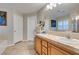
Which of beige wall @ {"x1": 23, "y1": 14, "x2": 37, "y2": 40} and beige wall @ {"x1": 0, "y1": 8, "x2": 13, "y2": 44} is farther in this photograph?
beige wall @ {"x1": 23, "y1": 14, "x2": 37, "y2": 40}

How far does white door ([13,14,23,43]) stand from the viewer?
2100 mm

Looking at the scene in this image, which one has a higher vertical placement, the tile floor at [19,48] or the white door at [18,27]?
the white door at [18,27]

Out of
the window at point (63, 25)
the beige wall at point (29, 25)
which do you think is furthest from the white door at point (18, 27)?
the window at point (63, 25)

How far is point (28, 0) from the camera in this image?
1.47m

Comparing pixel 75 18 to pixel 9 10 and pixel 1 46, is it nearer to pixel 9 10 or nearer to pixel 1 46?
pixel 9 10

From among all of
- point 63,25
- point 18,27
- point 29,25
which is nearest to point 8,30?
point 18,27

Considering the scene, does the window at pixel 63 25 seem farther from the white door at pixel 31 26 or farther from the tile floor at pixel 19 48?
the tile floor at pixel 19 48

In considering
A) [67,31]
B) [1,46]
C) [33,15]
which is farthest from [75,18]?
[1,46]

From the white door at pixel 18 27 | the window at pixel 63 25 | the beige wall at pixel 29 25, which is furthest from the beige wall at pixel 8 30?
the window at pixel 63 25

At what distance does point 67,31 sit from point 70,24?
0.16 m

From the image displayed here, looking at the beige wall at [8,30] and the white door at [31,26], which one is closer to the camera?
the beige wall at [8,30]

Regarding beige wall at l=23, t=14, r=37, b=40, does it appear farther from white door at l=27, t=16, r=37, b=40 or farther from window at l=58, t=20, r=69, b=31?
window at l=58, t=20, r=69, b=31

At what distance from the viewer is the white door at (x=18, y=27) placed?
2.10 m

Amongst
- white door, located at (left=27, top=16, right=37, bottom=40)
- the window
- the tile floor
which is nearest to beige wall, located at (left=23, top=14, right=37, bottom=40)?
white door, located at (left=27, top=16, right=37, bottom=40)
